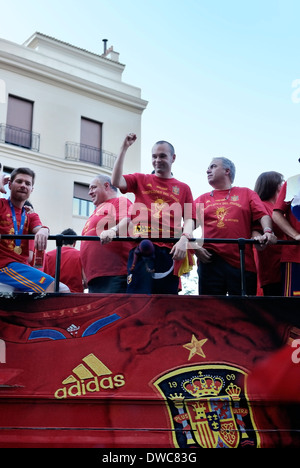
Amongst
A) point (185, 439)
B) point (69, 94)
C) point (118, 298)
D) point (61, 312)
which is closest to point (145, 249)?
point (118, 298)

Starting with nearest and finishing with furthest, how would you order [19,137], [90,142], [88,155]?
Result: [19,137] < [88,155] < [90,142]

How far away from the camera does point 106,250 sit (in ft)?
15.1

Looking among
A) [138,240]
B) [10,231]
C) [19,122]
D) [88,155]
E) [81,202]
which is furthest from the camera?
[88,155]

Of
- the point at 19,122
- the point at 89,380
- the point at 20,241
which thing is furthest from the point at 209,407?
the point at 19,122

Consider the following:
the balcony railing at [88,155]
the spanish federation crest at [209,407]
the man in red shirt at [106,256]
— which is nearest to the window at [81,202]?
the balcony railing at [88,155]

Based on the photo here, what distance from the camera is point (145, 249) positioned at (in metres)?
3.92

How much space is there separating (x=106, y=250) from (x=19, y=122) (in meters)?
13.0

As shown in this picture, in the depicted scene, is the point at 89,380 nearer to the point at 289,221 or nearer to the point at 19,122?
the point at 289,221

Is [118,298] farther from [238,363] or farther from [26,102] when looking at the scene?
[26,102]

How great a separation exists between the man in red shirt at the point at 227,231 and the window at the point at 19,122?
12663 mm

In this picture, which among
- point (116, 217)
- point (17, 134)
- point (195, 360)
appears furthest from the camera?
point (17, 134)

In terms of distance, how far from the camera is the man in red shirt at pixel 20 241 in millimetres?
3871

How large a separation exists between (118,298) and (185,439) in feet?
3.51

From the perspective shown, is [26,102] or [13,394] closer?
[13,394]
